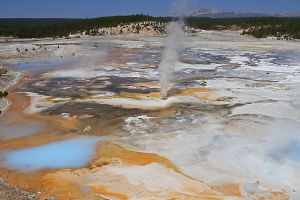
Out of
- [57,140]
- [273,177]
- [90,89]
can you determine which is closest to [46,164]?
[57,140]

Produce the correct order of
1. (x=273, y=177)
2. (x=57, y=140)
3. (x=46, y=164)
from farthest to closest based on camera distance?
(x=57, y=140) → (x=46, y=164) → (x=273, y=177)

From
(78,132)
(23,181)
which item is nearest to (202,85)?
(78,132)

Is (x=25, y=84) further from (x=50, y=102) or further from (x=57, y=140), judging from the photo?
(x=57, y=140)

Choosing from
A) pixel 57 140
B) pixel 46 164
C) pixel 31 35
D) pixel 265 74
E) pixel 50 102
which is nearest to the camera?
pixel 46 164

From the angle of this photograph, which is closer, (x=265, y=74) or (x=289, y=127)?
(x=289, y=127)

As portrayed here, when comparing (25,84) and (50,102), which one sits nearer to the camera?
(50,102)

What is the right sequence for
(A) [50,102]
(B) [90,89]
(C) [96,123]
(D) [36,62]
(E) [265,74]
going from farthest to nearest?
(D) [36,62] → (E) [265,74] → (B) [90,89] → (A) [50,102] → (C) [96,123]

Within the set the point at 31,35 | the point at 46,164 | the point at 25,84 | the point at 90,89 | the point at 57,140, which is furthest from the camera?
the point at 31,35

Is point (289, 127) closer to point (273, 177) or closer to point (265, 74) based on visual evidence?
point (273, 177)
